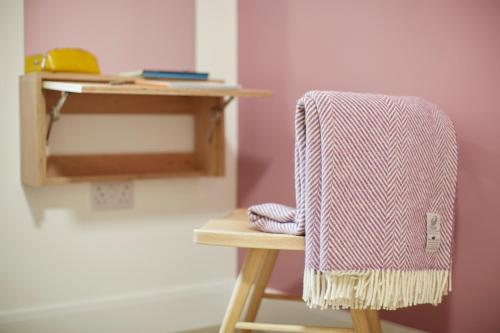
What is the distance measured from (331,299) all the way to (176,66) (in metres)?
1.08

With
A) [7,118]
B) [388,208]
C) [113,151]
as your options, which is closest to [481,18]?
[388,208]

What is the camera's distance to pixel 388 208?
1452 millimetres

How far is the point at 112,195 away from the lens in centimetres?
215

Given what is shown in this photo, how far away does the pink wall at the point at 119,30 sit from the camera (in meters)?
2.00

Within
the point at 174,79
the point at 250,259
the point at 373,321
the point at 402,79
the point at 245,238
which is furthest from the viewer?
the point at 174,79

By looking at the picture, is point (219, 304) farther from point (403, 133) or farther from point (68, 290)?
point (403, 133)

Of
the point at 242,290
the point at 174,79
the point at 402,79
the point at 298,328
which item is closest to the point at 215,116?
the point at 174,79

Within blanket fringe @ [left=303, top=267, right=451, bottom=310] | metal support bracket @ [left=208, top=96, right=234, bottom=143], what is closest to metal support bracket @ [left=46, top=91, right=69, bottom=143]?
metal support bracket @ [left=208, top=96, right=234, bottom=143]

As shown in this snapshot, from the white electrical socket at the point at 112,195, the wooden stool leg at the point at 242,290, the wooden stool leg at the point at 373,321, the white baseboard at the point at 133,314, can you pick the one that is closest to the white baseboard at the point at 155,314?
the white baseboard at the point at 133,314

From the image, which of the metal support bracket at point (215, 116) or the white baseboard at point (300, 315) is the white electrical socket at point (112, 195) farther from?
the white baseboard at point (300, 315)

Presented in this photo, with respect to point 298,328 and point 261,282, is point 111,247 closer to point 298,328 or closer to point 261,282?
point 261,282

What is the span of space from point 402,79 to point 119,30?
2.80ft

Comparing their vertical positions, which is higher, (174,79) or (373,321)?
(174,79)

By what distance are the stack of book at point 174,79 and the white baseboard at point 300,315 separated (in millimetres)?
719
